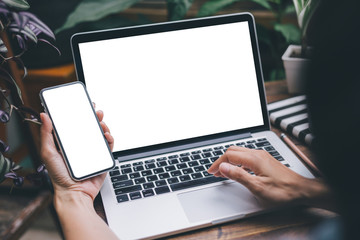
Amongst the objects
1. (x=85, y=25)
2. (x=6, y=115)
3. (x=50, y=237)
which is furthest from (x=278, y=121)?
(x=50, y=237)

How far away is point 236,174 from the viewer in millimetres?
698

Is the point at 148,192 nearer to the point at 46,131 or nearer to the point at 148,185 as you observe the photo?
the point at 148,185

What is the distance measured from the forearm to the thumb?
0.23m

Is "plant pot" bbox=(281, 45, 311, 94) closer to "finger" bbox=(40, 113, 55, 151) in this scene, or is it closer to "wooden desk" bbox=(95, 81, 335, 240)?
"wooden desk" bbox=(95, 81, 335, 240)

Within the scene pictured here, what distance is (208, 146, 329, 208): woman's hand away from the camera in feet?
2.22

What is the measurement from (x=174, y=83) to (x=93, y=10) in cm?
62

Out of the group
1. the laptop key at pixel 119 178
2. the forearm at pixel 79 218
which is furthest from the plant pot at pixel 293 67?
the forearm at pixel 79 218

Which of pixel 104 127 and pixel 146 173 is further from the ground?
pixel 104 127

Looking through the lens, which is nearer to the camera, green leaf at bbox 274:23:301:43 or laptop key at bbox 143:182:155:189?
laptop key at bbox 143:182:155:189

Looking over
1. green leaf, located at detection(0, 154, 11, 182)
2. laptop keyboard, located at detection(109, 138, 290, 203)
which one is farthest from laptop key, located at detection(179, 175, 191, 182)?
green leaf, located at detection(0, 154, 11, 182)

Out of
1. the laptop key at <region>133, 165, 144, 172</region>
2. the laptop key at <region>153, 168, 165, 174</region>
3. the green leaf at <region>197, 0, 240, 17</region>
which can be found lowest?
the laptop key at <region>153, 168, 165, 174</region>

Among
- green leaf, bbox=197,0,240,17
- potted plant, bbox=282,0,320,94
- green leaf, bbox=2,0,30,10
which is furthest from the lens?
green leaf, bbox=197,0,240,17

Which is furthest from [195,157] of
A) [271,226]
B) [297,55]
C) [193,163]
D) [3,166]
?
[297,55]

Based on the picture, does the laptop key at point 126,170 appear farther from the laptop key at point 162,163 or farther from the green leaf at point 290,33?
the green leaf at point 290,33
